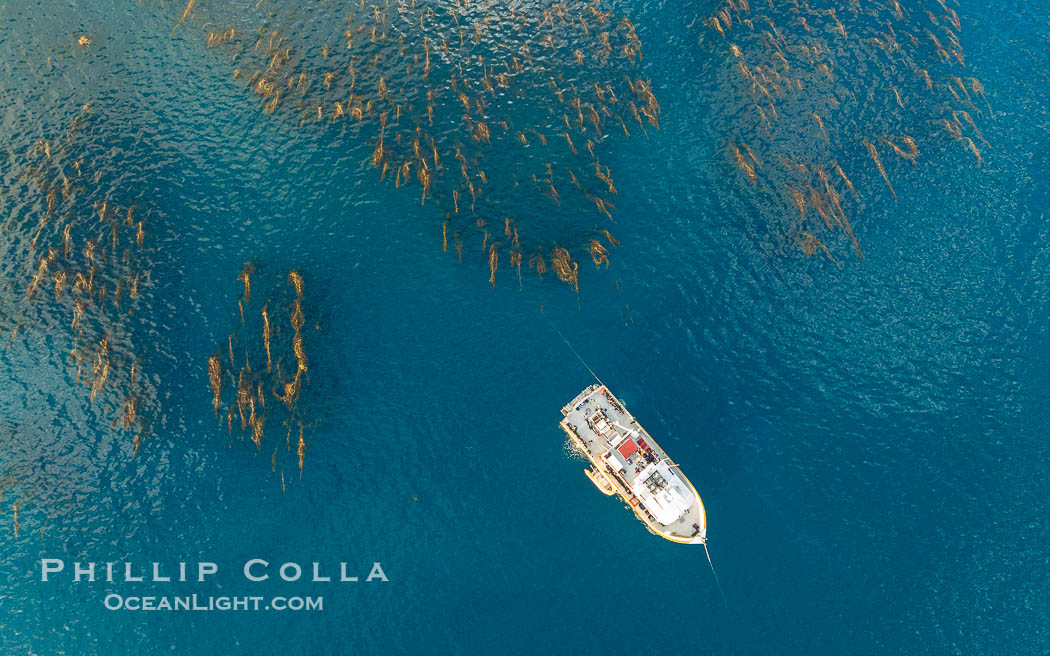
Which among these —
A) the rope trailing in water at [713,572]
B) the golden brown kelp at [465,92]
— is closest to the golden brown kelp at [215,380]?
the golden brown kelp at [465,92]

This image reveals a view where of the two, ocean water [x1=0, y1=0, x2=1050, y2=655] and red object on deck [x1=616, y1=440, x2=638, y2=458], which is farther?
red object on deck [x1=616, y1=440, x2=638, y2=458]

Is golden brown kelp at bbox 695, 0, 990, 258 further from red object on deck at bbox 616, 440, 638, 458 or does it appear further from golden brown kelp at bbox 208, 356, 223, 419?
golden brown kelp at bbox 208, 356, 223, 419

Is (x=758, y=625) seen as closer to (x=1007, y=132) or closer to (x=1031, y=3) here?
(x=1007, y=132)

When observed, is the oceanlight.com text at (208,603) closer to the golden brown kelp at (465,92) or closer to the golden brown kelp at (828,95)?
the golden brown kelp at (465,92)

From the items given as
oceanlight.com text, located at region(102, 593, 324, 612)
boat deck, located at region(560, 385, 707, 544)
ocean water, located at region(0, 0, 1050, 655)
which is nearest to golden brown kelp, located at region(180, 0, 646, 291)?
ocean water, located at region(0, 0, 1050, 655)

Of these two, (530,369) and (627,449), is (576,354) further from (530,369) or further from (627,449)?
(627,449)

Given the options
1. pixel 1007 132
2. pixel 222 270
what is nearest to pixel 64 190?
pixel 222 270

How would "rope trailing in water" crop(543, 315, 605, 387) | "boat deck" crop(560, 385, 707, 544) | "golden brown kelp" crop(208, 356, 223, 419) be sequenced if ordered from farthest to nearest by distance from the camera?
"rope trailing in water" crop(543, 315, 605, 387) → "golden brown kelp" crop(208, 356, 223, 419) → "boat deck" crop(560, 385, 707, 544)
